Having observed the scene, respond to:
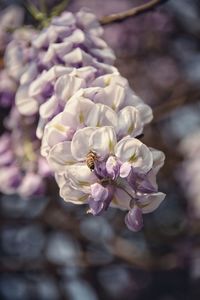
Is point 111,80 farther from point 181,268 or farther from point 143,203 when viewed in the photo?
point 181,268

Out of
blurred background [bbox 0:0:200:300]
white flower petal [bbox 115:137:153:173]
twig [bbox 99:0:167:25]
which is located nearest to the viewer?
white flower petal [bbox 115:137:153:173]

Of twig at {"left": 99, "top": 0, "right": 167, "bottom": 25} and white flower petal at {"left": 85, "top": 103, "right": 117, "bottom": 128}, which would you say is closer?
white flower petal at {"left": 85, "top": 103, "right": 117, "bottom": 128}

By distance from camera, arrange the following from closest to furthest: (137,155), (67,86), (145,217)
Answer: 1. (137,155)
2. (67,86)
3. (145,217)

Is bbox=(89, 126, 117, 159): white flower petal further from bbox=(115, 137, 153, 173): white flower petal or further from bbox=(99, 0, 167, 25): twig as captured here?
bbox=(99, 0, 167, 25): twig

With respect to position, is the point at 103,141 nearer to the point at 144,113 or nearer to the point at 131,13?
the point at 144,113

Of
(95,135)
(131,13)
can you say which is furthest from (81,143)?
(131,13)

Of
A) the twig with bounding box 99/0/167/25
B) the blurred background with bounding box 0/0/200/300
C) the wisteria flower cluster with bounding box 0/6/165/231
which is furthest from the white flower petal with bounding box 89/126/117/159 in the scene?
the blurred background with bounding box 0/0/200/300
